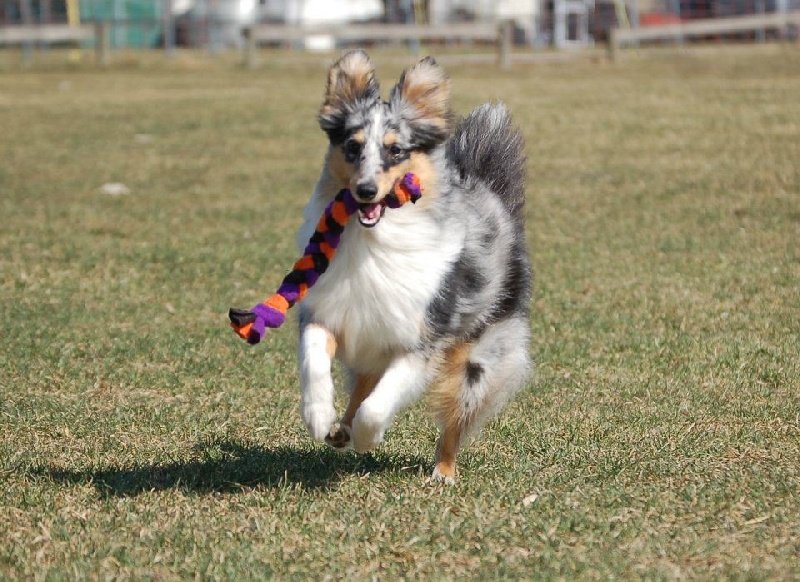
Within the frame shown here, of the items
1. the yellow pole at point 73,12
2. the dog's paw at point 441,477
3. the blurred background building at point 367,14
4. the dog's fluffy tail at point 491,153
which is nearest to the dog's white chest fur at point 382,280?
the dog's paw at point 441,477

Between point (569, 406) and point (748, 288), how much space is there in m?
3.23

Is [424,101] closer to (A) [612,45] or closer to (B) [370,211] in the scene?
(B) [370,211]

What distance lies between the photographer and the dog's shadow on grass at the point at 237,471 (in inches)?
205

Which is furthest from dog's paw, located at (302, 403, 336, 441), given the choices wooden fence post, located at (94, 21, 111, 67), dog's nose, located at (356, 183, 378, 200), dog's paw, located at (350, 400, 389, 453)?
wooden fence post, located at (94, 21, 111, 67)

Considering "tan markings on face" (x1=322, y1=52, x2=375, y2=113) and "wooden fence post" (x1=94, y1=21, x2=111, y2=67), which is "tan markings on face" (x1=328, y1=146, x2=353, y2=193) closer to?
"tan markings on face" (x1=322, y1=52, x2=375, y2=113)

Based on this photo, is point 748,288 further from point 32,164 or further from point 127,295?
point 32,164

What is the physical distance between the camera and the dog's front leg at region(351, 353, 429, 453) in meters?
4.83

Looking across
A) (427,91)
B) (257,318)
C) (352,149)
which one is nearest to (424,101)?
(427,91)

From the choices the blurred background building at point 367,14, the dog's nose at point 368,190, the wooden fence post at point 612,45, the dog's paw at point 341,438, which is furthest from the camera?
the blurred background building at point 367,14

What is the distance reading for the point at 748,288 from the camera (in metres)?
9.23

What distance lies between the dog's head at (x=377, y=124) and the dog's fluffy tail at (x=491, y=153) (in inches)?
21.4

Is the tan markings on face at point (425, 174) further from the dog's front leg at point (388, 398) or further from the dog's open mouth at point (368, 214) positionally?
the dog's front leg at point (388, 398)

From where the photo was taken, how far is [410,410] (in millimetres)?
6609

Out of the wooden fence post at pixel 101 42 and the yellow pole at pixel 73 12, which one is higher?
the yellow pole at pixel 73 12
